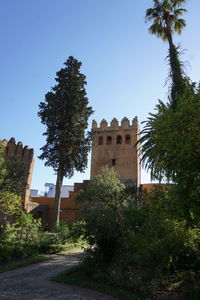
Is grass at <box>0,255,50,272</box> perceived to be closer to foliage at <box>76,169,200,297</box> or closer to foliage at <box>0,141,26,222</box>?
foliage at <box>76,169,200,297</box>

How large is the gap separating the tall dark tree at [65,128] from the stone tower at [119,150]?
43.6ft

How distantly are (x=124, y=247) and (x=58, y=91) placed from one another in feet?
49.5

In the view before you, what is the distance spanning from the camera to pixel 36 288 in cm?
669

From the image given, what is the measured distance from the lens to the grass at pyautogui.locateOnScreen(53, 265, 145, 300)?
6225mm

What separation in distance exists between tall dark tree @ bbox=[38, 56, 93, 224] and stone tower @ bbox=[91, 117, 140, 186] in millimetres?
13304

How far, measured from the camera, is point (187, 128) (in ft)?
18.7

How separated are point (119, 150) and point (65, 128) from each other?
16049 millimetres

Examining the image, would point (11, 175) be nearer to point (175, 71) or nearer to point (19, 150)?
point (175, 71)

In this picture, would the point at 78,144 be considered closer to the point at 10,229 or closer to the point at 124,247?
the point at 10,229

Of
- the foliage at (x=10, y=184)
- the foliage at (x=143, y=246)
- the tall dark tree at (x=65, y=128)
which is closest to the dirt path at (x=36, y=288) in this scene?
the foliage at (x=143, y=246)

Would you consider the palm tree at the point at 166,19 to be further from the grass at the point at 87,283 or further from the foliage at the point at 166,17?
the grass at the point at 87,283

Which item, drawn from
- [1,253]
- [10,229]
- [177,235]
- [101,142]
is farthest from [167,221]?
[101,142]

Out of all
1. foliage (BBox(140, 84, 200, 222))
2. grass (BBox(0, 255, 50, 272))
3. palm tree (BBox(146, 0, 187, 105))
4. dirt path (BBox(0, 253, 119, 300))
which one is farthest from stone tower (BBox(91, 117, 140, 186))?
foliage (BBox(140, 84, 200, 222))

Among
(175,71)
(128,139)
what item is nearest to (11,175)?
(175,71)
